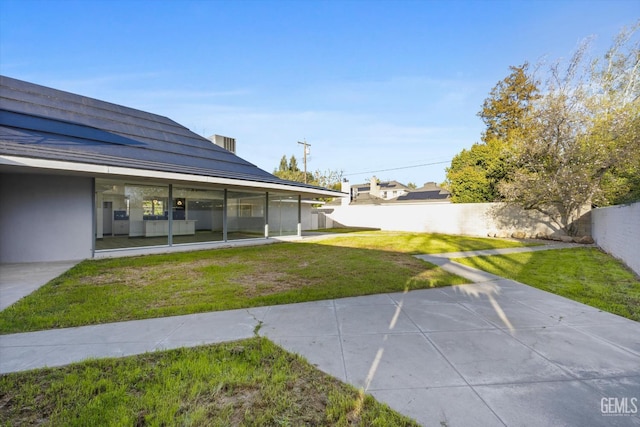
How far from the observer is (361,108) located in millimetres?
18453

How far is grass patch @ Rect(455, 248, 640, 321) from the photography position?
15.0 feet

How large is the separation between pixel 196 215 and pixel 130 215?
7.35 ft

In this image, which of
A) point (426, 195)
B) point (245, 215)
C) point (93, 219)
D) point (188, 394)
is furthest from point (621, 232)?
point (426, 195)

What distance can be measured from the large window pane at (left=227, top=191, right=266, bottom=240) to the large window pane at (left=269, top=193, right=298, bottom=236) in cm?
51

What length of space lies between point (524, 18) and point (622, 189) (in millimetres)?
7858

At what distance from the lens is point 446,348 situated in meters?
2.98

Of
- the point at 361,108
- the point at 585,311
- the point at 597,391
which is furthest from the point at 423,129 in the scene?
the point at 597,391

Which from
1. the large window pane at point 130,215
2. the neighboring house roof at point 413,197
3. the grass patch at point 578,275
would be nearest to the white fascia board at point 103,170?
the large window pane at point 130,215

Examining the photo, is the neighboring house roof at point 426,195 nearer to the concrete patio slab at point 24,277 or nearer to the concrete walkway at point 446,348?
the concrete walkway at point 446,348

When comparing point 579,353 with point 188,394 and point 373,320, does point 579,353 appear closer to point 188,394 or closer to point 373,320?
point 373,320

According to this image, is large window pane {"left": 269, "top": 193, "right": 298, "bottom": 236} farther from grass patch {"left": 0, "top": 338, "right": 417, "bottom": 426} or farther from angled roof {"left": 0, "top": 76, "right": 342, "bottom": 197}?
grass patch {"left": 0, "top": 338, "right": 417, "bottom": 426}

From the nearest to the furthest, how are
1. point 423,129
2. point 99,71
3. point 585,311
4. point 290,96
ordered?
point 585,311
point 99,71
point 290,96
point 423,129

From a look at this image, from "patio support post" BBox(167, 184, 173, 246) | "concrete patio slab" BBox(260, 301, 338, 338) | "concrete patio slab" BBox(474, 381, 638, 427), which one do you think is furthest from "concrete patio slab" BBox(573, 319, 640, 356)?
"patio support post" BBox(167, 184, 173, 246)

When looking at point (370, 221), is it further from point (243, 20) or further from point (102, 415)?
point (102, 415)
